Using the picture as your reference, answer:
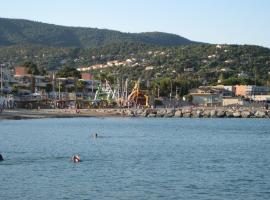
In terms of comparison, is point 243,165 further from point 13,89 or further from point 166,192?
point 13,89

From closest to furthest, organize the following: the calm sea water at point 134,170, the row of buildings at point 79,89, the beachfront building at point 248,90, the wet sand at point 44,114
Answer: the calm sea water at point 134,170, the wet sand at point 44,114, the row of buildings at point 79,89, the beachfront building at point 248,90

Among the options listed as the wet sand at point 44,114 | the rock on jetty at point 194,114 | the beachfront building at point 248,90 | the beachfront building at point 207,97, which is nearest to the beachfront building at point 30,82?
the wet sand at point 44,114

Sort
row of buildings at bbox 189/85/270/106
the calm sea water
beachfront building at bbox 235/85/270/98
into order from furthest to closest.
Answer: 1. beachfront building at bbox 235/85/270/98
2. row of buildings at bbox 189/85/270/106
3. the calm sea water

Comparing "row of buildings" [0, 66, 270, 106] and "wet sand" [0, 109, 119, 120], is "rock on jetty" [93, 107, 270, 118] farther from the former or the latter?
"row of buildings" [0, 66, 270, 106]

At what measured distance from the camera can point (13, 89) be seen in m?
144

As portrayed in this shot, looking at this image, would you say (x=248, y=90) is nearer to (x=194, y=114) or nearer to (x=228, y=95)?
(x=228, y=95)

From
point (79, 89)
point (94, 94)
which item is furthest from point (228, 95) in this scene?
point (79, 89)

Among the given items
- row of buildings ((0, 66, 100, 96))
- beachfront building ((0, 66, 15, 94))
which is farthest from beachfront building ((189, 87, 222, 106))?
beachfront building ((0, 66, 15, 94))

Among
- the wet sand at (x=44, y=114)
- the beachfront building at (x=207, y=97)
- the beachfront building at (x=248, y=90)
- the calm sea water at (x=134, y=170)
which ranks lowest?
the calm sea water at (x=134, y=170)

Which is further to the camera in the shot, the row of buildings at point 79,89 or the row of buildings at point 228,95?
the row of buildings at point 228,95

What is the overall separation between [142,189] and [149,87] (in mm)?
142070

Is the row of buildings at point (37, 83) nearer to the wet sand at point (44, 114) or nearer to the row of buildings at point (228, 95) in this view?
the wet sand at point (44, 114)

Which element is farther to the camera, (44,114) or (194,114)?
(194,114)

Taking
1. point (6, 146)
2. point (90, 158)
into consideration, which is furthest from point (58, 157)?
point (6, 146)
